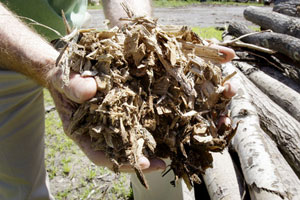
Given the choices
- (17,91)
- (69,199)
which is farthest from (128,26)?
(69,199)

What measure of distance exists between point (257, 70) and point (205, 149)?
3.09m

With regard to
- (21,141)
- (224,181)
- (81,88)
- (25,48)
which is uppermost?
(25,48)

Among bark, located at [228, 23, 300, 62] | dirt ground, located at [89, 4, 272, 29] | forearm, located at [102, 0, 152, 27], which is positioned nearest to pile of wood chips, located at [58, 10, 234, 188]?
forearm, located at [102, 0, 152, 27]

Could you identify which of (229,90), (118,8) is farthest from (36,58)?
(229,90)

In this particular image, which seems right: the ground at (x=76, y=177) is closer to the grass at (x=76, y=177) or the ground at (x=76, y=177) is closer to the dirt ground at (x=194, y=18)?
the grass at (x=76, y=177)

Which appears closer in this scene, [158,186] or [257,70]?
[158,186]

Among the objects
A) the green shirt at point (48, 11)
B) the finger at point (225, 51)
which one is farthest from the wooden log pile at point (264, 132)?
the green shirt at point (48, 11)

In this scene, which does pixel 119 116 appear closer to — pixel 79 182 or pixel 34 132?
pixel 34 132

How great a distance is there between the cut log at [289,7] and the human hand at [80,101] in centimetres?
572

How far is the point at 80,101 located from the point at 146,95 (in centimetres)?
33

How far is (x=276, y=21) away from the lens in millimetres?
5684

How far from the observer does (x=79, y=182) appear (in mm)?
3055

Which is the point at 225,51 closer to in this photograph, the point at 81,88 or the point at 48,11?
the point at 81,88

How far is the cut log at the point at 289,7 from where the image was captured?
609 cm
